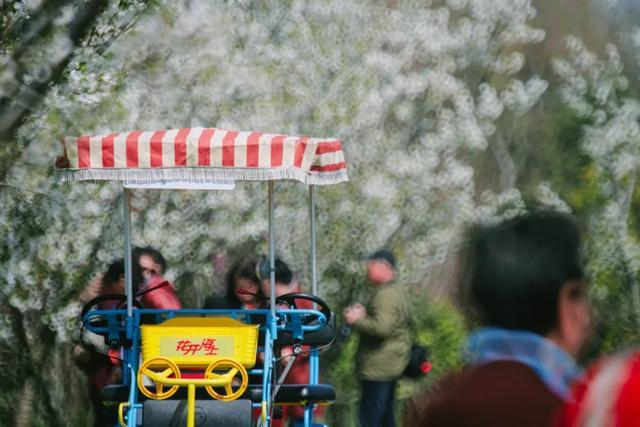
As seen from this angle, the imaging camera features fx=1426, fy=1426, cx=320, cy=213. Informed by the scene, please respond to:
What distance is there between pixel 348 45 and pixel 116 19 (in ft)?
7.88

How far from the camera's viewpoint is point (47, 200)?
39.7 ft

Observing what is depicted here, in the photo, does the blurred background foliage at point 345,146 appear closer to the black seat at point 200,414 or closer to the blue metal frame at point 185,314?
the blue metal frame at point 185,314

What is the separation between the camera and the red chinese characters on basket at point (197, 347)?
7.65 m

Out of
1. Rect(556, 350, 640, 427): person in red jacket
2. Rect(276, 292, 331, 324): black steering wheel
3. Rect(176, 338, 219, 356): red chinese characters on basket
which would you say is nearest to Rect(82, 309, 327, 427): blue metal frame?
Rect(276, 292, 331, 324): black steering wheel

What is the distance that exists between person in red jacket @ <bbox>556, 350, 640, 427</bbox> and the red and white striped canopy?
16.3ft

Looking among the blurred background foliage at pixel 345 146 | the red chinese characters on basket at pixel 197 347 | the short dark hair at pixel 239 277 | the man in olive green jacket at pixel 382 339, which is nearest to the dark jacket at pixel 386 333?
the man in olive green jacket at pixel 382 339

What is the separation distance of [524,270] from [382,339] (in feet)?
25.3

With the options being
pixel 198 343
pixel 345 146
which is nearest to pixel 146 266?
pixel 198 343

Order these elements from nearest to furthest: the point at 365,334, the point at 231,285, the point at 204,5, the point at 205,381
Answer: the point at 205,381 → the point at 231,285 → the point at 365,334 → the point at 204,5

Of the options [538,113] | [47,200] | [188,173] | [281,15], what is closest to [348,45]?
[281,15]

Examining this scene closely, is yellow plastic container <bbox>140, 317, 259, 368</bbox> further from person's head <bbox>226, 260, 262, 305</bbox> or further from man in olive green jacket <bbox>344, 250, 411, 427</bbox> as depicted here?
man in olive green jacket <bbox>344, 250, 411, 427</bbox>

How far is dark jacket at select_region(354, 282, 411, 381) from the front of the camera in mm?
10500

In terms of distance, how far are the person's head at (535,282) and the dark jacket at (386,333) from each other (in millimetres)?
7520

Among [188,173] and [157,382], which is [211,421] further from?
[188,173]
